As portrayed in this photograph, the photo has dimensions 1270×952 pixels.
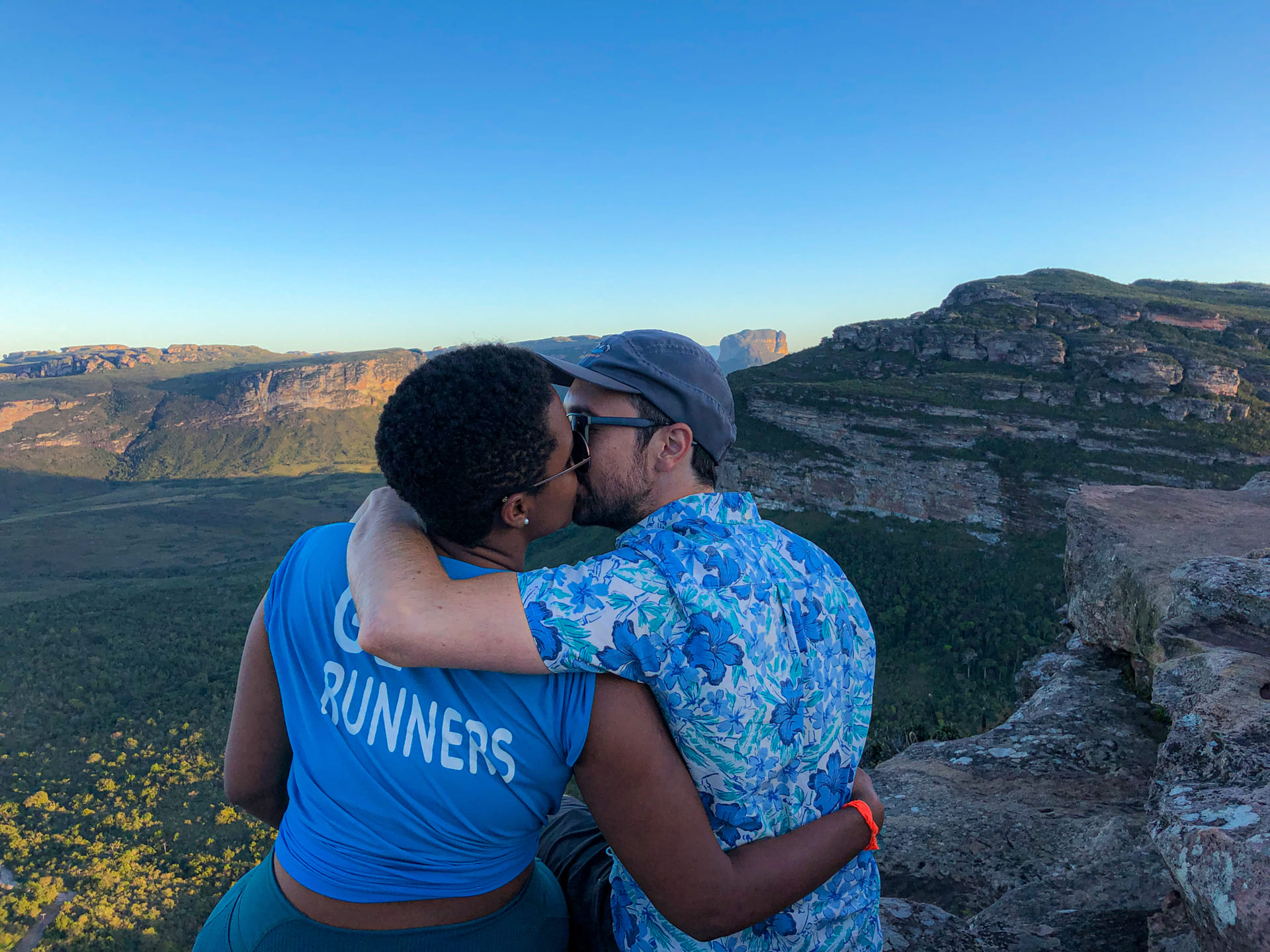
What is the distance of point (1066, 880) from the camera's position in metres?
2.86

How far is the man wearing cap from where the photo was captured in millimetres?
1317

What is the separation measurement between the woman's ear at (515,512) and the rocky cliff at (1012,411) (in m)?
36.4

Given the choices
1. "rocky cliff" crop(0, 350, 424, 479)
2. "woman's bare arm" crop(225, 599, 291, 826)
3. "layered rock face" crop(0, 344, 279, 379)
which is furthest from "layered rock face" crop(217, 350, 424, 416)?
"woman's bare arm" crop(225, 599, 291, 826)

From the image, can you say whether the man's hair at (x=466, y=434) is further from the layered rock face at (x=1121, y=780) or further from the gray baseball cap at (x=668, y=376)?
the layered rock face at (x=1121, y=780)

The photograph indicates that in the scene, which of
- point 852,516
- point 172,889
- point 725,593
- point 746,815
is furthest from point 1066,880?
point 852,516

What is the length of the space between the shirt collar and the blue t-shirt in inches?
17.7

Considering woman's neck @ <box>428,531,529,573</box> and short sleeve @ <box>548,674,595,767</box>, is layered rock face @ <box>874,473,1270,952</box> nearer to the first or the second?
short sleeve @ <box>548,674,595,767</box>

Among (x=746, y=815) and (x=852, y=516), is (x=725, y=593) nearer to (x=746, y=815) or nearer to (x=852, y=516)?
(x=746, y=815)

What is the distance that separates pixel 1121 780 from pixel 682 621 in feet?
13.2

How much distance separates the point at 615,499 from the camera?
1859 mm

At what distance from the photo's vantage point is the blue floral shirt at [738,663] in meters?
1.35

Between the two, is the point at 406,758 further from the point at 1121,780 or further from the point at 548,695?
the point at 1121,780

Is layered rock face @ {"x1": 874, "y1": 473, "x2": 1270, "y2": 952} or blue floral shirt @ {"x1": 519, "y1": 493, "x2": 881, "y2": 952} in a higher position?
blue floral shirt @ {"x1": 519, "y1": 493, "x2": 881, "y2": 952}

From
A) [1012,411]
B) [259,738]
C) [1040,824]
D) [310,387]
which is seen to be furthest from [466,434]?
[310,387]
